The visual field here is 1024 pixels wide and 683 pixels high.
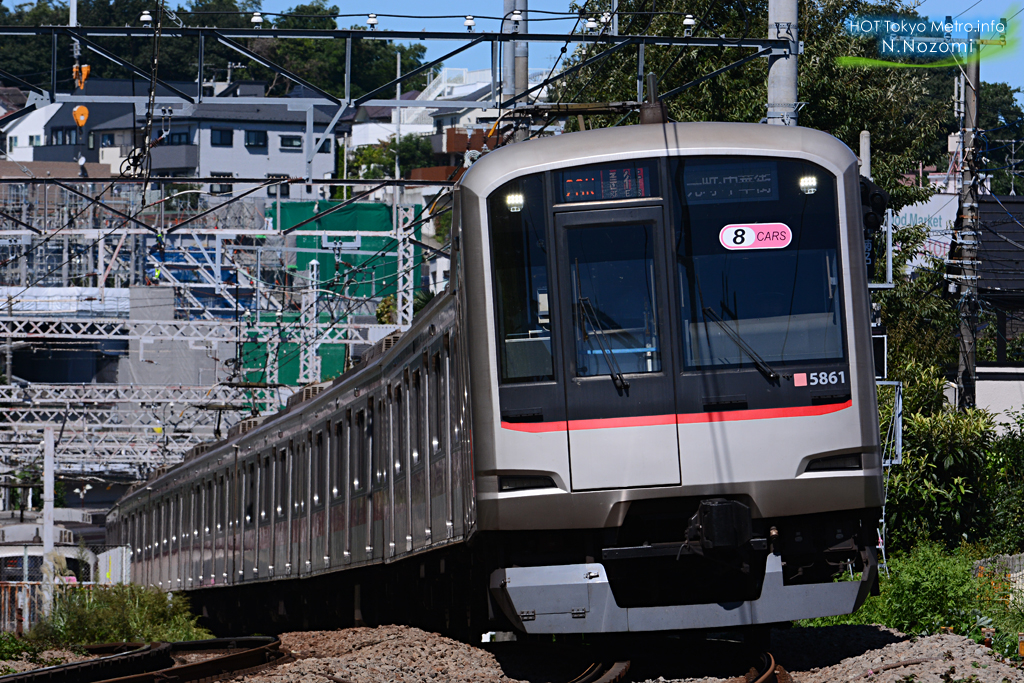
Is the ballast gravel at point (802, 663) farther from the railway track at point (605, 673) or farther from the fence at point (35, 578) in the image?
the fence at point (35, 578)

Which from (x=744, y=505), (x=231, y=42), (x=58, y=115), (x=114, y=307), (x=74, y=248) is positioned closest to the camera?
(x=744, y=505)

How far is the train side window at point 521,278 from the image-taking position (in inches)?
350

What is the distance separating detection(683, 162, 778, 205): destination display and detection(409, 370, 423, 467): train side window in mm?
3697

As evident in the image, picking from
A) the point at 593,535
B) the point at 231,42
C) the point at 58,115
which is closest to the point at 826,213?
the point at 593,535

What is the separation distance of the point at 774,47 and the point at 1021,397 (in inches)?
516

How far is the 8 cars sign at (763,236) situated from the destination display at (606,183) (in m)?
0.59

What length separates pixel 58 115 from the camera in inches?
3541

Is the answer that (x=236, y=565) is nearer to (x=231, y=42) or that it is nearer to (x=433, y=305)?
(x=231, y=42)

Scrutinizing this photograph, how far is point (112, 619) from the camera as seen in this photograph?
830 inches

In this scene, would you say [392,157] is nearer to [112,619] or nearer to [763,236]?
[112,619]

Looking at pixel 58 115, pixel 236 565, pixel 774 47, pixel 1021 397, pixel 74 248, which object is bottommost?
pixel 236 565

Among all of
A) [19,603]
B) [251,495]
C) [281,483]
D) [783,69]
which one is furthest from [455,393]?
[19,603]

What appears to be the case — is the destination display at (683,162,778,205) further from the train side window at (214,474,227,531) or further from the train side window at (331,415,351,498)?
the train side window at (214,474,227,531)

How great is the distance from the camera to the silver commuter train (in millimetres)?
8617
